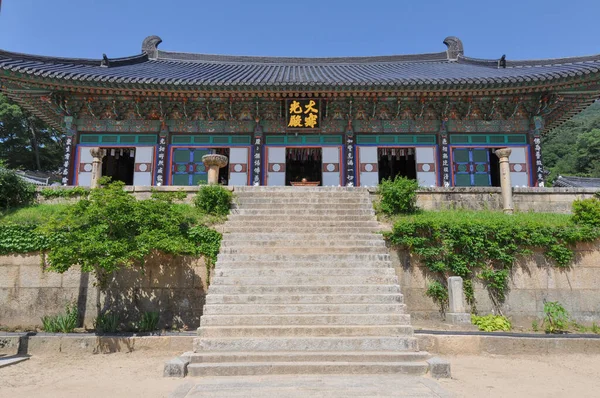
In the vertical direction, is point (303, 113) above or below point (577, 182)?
above

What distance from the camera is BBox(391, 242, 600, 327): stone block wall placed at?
27.7 ft

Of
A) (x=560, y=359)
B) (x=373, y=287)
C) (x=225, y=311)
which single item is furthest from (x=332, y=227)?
(x=560, y=359)

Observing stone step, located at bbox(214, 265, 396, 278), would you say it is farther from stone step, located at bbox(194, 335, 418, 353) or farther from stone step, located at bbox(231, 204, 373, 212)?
stone step, located at bbox(231, 204, 373, 212)

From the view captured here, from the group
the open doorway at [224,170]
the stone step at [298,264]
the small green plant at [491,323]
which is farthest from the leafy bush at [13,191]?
the small green plant at [491,323]

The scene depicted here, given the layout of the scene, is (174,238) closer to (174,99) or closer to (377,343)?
(377,343)

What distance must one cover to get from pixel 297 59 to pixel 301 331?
17685 mm

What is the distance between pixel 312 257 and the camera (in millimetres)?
7938

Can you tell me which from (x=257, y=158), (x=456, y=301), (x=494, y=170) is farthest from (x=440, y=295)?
(x=494, y=170)

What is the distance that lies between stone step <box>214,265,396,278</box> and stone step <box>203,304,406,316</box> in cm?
84

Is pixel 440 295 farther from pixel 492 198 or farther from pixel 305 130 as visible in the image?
pixel 305 130

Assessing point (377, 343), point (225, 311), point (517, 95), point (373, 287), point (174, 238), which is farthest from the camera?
point (517, 95)

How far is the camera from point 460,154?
14.4 metres

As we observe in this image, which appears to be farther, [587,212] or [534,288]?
Result: [587,212]

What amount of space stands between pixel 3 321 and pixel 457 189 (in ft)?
37.5
